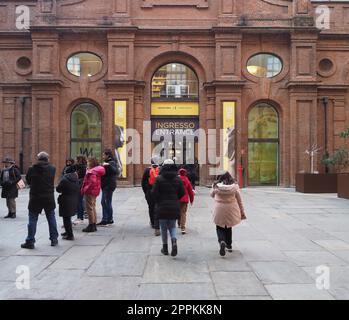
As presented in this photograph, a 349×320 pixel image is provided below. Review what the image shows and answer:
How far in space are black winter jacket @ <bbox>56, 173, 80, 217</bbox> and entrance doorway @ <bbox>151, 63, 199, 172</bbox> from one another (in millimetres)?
17593

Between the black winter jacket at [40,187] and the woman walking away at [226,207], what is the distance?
3304mm

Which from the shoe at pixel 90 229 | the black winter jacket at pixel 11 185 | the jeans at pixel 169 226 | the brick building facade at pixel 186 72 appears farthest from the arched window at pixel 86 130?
the jeans at pixel 169 226

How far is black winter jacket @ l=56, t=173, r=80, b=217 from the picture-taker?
10.1 metres

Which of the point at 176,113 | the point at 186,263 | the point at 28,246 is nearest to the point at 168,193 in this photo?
the point at 186,263

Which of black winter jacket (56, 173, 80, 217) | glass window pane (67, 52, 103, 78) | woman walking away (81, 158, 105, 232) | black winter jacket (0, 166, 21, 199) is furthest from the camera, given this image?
glass window pane (67, 52, 103, 78)

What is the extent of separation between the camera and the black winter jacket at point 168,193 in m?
8.62

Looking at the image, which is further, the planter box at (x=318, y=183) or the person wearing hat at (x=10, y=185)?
the planter box at (x=318, y=183)

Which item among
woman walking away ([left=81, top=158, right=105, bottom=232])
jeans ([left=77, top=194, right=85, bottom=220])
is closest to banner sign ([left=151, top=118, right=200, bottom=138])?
jeans ([left=77, top=194, right=85, bottom=220])

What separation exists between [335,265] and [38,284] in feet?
15.5

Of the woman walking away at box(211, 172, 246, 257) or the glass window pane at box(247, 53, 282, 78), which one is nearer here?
the woman walking away at box(211, 172, 246, 257)

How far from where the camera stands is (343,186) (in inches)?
787

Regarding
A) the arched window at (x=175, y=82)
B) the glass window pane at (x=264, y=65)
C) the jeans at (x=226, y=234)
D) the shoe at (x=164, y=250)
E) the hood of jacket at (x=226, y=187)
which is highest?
the glass window pane at (x=264, y=65)

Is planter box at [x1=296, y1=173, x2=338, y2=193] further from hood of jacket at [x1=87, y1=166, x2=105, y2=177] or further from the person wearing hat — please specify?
the person wearing hat

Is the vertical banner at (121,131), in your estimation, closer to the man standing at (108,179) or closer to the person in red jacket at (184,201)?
the man standing at (108,179)
